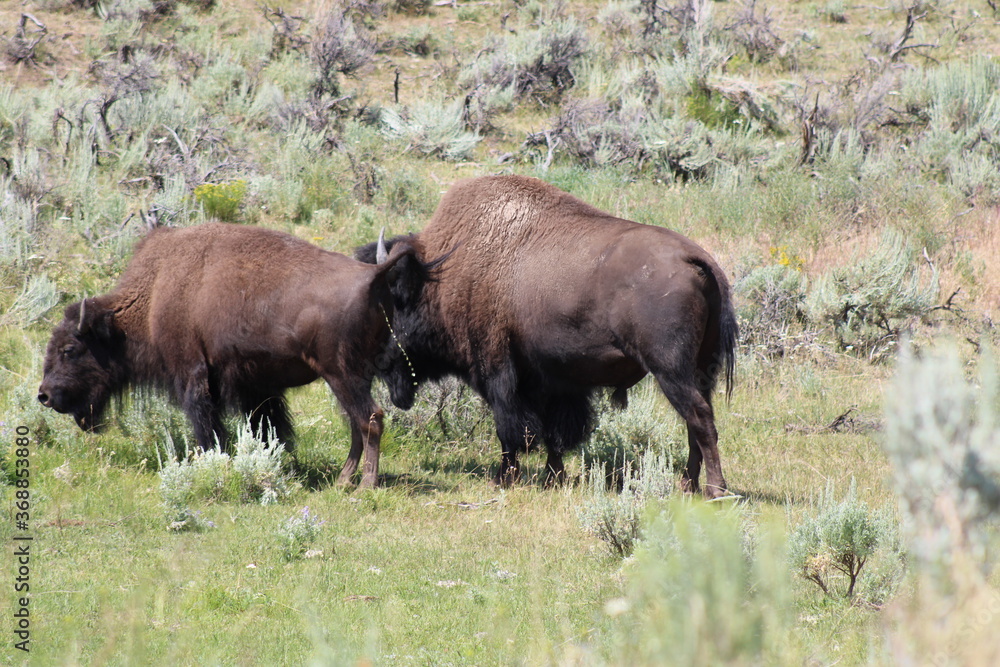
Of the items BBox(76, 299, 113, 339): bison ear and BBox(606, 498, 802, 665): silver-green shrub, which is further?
BBox(76, 299, 113, 339): bison ear

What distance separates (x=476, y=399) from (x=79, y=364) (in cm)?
296

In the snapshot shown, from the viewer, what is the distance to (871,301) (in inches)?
405

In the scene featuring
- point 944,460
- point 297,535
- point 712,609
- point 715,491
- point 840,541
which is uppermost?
point 944,460

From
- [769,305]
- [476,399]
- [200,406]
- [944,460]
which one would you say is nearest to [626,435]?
[476,399]

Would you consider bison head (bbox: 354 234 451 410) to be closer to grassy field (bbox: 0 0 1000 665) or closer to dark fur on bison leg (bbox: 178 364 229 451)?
grassy field (bbox: 0 0 1000 665)

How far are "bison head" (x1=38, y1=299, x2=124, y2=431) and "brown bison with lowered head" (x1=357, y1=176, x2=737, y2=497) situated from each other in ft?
5.99

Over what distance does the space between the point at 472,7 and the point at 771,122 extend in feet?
26.1

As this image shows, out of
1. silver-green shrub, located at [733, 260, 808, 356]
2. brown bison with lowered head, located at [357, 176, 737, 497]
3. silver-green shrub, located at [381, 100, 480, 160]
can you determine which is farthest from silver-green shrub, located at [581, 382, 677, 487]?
silver-green shrub, located at [381, 100, 480, 160]

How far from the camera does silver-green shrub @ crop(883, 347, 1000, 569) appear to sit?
2250 millimetres

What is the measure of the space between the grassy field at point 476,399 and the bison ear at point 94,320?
0.64m

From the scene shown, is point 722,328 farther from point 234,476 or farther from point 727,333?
point 234,476

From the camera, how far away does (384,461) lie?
7.60m

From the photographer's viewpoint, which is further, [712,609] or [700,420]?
[700,420]

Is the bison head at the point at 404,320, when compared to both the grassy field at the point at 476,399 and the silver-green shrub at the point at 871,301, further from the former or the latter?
the silver-green shrub at the point at 871,301
